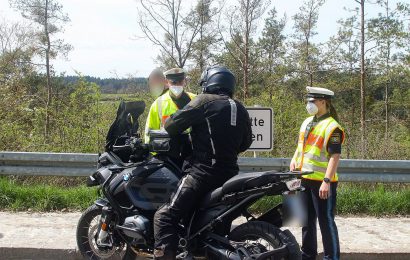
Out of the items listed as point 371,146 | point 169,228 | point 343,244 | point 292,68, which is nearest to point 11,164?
point 169,228

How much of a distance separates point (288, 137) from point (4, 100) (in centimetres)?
630

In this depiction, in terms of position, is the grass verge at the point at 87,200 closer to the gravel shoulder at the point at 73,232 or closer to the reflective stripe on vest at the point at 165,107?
the gravel shoulder at the point at 73,232

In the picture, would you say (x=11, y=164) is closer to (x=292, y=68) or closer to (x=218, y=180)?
(x=218, y=180)

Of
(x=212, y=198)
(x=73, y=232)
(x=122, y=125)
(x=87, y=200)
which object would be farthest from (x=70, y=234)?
(x=212, y=198)

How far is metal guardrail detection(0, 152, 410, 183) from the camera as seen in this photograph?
7828mm

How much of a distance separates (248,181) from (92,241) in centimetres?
195

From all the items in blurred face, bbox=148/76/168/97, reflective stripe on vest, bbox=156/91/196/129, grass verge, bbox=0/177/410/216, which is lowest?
grass verge, bbox=0/177/410/216

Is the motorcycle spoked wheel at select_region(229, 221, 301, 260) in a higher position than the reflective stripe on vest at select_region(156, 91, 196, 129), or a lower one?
lower

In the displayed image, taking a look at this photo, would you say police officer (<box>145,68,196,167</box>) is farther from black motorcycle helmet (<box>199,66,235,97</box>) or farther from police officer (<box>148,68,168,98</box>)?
black motorcycle helmet (<box>199,66,235,97</box>)

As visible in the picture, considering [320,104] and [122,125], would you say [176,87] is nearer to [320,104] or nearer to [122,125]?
[122,125]

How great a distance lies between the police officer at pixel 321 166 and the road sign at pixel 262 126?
2.11 metres

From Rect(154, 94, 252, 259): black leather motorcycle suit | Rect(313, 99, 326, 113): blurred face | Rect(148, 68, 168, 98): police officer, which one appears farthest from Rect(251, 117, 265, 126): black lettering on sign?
Rect(154, 94, 252, 259): black leather motorcycle suit

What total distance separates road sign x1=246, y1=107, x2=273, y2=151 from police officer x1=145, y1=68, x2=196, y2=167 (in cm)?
148

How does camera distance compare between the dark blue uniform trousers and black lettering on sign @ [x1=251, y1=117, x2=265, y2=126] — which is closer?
the dark blue uniform trousers
